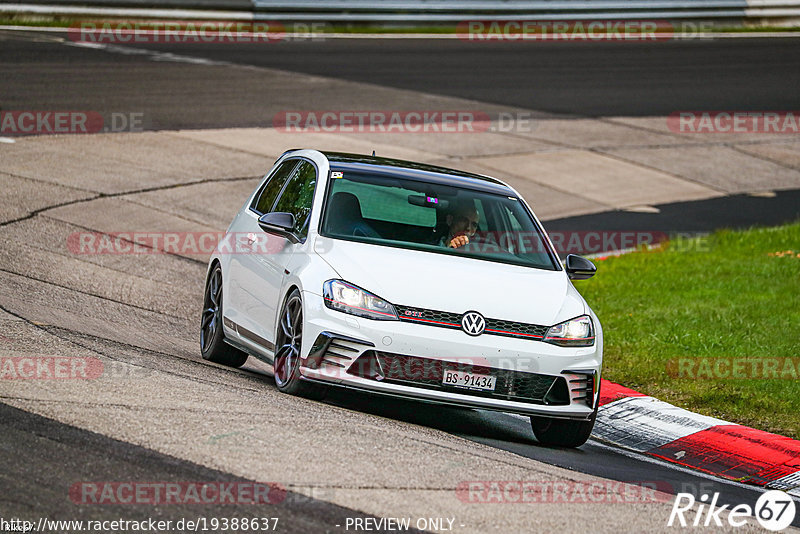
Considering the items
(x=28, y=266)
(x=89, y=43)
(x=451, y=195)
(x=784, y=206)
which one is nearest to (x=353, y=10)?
(x=89, y=43)

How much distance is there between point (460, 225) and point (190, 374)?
2.18 m

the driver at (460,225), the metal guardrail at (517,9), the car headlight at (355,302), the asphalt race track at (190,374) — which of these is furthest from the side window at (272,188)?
the metal guardrail at (517,9)

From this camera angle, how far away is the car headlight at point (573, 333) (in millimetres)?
8219

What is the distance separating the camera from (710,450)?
899 centimetres

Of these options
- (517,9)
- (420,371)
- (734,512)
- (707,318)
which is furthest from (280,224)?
(517,9)

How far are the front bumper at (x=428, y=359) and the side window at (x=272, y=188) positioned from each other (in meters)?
2.14

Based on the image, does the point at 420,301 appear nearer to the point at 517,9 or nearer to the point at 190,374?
the point at 190,374

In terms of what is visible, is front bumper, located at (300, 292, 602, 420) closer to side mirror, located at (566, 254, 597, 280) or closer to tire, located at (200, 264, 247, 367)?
side mirror, located at (566, 254, 597, 280)

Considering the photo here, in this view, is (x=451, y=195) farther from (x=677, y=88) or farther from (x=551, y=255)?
(x=677, y=88)

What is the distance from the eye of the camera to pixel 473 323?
8000 millimetres

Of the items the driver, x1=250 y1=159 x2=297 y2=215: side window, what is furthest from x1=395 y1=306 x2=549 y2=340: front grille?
x1=250 y1=159 x2=297 y2=215: side window

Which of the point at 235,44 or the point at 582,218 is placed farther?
the point at 235,44

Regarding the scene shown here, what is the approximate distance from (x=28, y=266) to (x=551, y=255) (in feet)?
18.6

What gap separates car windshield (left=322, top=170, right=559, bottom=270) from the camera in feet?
29.4
